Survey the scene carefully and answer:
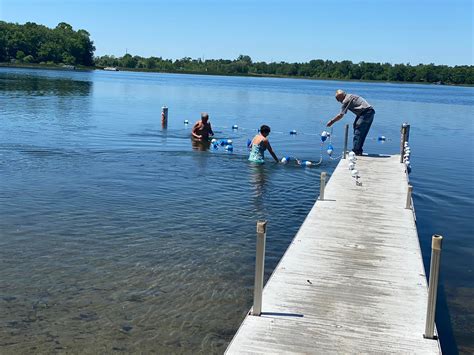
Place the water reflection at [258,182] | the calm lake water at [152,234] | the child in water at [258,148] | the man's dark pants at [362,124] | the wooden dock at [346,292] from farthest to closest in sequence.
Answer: the child in water at [258,148] → the man's dark pants at [362,124] → the water reflection at [258,182] → the calm lake water at [152,234] → the wooden dock at [346,292]

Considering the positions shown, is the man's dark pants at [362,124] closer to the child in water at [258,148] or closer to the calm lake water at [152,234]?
the calm lake water at [152,234]

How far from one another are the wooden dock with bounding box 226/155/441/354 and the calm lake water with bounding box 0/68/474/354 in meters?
0.80

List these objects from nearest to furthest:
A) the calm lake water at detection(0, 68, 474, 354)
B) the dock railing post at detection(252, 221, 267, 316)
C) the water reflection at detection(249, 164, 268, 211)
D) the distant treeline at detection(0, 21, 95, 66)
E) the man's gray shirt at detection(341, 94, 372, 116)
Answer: the dock railing post at detection(252, 221, 267, 316) < the calm lake water at detection(0, 68, 474, 354) < the water reflection at detection(249, 164, 268, 211) < the man's gray shirt at detection(341, 94, 372, 116) < the distant treeline at detection(0, 21, 95, 66)

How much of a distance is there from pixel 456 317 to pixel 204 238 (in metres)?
4.67

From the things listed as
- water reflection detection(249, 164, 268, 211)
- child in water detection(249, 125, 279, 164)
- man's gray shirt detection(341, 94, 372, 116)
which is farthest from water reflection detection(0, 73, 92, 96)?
man's gray shirt detection(341, 94, 372, 116)

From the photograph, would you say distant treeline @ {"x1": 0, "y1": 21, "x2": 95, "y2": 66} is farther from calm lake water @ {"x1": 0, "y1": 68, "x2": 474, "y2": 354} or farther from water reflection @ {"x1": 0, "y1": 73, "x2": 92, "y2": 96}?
calm lake water @ {"x1": 0, "y1": 68, "x2": 474, "y2": 354}

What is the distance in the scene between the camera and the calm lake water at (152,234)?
25.2ft

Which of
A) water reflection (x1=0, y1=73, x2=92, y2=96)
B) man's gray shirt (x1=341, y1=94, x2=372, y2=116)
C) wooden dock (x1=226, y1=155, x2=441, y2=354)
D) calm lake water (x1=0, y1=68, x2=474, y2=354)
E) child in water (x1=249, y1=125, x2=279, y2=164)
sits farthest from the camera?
water reflection (x1=0, y1=73, x2=92, y2=96)

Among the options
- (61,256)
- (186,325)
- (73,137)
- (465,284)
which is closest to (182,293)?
(186,325)

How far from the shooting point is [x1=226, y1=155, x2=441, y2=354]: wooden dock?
6.22m

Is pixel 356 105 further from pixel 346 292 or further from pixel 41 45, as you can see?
pixel 41 45

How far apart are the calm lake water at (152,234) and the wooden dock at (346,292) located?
804 mm

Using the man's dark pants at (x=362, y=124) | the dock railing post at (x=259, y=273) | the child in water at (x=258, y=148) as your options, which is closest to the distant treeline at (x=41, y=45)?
the child in water at (x=258, y=148)

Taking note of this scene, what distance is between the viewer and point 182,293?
8742mm
